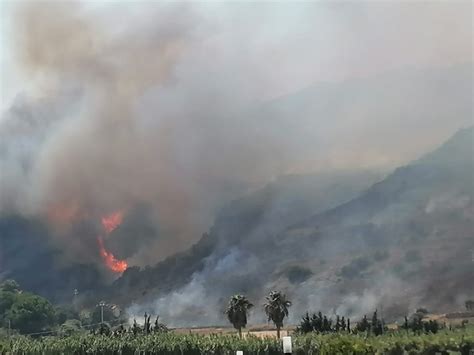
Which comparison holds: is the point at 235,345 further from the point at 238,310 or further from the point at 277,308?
the point at 277,308

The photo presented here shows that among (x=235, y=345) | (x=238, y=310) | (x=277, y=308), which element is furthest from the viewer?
(x=238, y=310)

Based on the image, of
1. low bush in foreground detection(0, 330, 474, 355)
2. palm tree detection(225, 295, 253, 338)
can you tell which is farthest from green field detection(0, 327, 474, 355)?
palm tree detection(225, 295, 253, 338)

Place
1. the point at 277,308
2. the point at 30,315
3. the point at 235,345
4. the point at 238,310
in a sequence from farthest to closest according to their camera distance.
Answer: the point at 30,315
the point at 238,310
the point at 277,308
the point at 235,345

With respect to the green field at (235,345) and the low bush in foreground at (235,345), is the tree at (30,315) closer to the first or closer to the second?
the low bush in foreground at (235,345)

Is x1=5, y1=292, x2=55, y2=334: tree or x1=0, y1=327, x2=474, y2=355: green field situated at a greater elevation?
x1=5, y1=292, x2=55, y2=334: tree

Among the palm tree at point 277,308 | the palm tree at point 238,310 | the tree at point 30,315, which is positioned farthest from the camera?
the tree at point 30,315

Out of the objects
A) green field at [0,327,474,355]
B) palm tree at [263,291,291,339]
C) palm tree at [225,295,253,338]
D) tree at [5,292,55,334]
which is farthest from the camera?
tree at [5,292,55,334]

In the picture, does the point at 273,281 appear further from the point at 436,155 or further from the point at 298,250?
the point at 436,155

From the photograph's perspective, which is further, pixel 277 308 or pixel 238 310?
pixel 238 310

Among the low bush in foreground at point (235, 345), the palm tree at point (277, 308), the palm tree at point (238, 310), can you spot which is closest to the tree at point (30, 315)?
the low bush in foreground at point (235, 345)

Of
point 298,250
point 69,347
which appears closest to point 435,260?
point 298,250

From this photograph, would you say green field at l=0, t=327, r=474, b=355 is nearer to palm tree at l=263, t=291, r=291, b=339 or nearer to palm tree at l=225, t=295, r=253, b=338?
palm tree at l=225, t=295, r=253, b=338

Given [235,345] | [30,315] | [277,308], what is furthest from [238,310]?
[30,315]

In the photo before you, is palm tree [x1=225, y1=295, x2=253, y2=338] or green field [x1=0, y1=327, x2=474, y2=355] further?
palm tree [x1=225, y1=295, x2=253, y2=338]
